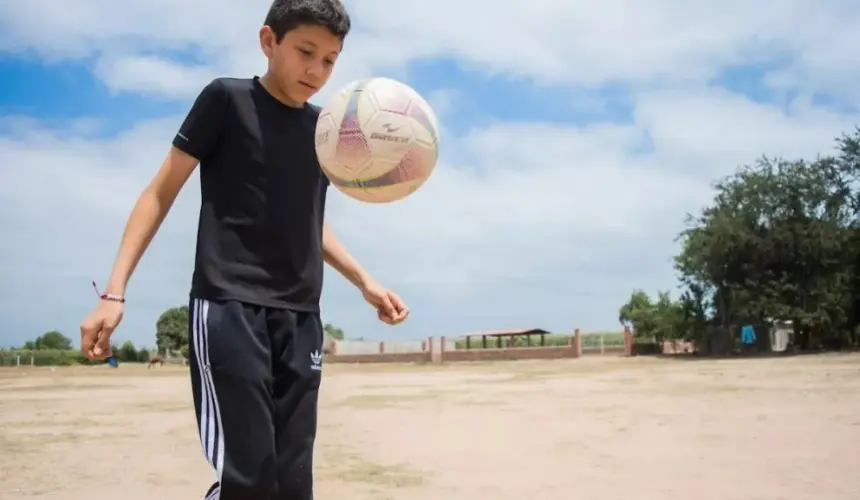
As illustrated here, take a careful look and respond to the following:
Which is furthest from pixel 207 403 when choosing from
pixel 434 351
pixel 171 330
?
pixel 171 330

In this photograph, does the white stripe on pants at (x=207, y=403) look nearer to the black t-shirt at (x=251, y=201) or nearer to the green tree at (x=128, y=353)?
the black t-shirt at (x=251, y=201)

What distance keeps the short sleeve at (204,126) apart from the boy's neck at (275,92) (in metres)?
0.18

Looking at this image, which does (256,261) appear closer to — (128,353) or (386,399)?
(386,399)

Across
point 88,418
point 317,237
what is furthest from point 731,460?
point 88,418

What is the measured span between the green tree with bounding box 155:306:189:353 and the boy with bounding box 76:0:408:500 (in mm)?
88570

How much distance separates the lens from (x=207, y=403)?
2805 millimetres

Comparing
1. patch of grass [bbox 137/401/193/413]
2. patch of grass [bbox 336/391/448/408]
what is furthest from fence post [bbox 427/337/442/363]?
patch of grass [bbox 137/401/193/413]

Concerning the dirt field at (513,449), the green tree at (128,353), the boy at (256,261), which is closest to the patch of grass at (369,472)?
the dirt field at (513,449)

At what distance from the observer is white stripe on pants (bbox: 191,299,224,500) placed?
108 inches

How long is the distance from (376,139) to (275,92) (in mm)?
419

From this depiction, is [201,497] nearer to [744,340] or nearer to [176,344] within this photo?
[744,340]

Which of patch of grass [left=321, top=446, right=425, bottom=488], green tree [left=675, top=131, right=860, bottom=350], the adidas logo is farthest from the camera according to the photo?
green tree [left=675, top=131, right=860, bottom=350]

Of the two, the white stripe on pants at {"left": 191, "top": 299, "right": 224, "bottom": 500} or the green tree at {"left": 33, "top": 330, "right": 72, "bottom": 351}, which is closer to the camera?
the white stripe on pants at {"left": 191, "top": 299, "right": 224, "bottom": 500}

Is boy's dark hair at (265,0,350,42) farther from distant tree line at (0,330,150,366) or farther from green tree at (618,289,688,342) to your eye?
distant tree line at (0,330,150,366)
